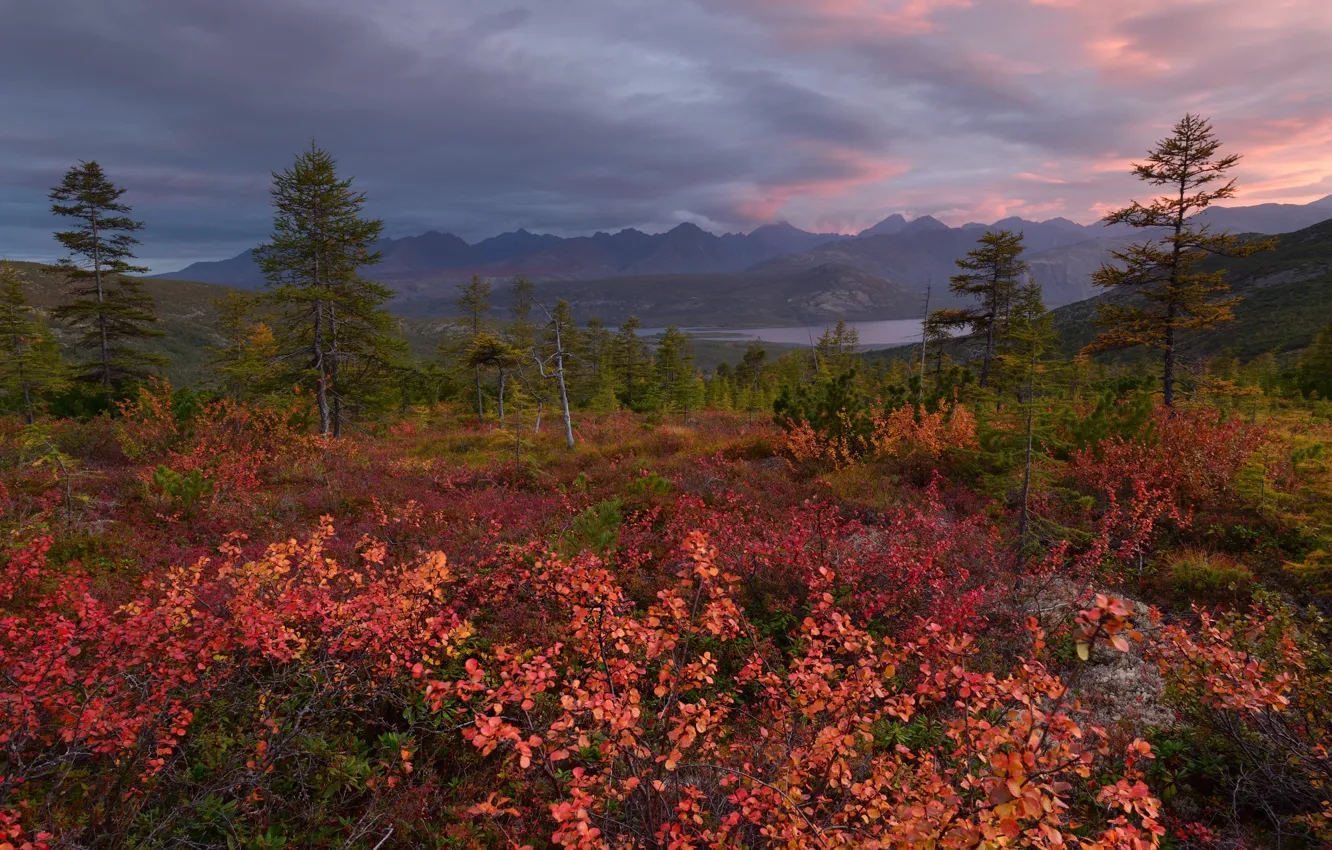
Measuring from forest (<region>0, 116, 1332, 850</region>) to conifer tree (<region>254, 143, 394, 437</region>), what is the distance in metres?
0.19

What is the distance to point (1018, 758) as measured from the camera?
198 cm

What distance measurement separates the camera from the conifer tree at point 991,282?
25.2 meters

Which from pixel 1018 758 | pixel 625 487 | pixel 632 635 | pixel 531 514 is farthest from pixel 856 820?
pixel 625 487

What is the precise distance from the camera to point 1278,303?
322 ft

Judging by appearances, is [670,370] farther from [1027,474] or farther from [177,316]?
[177,316]

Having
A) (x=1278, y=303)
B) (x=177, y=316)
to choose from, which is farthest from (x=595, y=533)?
(x=177, y=316)

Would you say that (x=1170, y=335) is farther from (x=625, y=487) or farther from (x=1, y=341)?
(x=1, y=341)

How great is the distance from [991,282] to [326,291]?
28.4 meters

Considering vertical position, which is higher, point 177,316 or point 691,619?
point 177,316

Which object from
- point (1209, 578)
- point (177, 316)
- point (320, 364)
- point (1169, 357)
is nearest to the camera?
point (1209, 578)

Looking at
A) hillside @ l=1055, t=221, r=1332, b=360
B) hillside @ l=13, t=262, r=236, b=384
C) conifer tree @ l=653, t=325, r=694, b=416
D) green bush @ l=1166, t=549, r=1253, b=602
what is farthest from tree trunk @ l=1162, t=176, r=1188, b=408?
hillside @ l=13, t=262, r=236, b=384

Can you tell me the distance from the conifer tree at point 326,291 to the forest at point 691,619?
0.19m

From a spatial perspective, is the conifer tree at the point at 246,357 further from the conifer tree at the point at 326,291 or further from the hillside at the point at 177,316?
the hillside at the point at 177,316

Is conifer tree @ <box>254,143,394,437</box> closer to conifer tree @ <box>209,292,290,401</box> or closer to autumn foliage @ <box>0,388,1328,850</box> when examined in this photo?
conifer tree @ <box>209,292,290,401</box>
